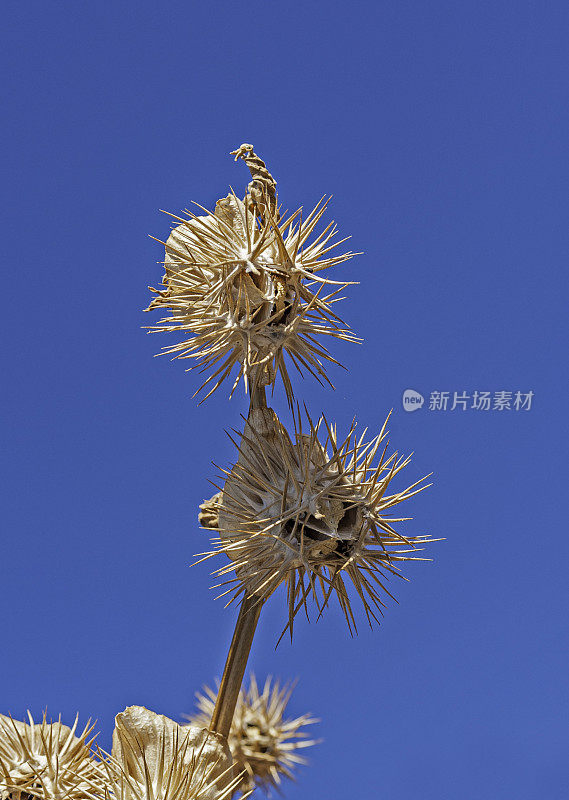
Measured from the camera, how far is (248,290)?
6.45ft

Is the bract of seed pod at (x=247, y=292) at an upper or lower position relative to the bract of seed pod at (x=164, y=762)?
upper

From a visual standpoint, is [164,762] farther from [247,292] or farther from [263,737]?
[247,292]

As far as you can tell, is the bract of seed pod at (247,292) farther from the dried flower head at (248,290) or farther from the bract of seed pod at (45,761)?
the bract of seed pod at (45,761)

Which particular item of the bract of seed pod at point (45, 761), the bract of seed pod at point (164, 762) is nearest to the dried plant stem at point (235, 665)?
the bract of seed pod at point (164, 762)

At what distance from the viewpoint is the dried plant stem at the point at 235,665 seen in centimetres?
213

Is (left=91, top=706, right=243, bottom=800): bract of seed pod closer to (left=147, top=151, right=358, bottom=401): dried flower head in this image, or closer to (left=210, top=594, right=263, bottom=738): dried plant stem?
(left=210, top=594, right=263, bottom=738): dried plant stem

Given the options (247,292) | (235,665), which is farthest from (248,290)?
(235,665)

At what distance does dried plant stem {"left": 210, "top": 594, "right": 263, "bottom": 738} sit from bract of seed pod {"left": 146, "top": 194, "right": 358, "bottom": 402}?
55 centimetres

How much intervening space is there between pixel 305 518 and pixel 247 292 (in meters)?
0.53

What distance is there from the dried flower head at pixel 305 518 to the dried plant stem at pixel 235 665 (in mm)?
97

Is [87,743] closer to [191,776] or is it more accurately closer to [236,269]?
[191,776]

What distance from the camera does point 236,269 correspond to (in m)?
1.95

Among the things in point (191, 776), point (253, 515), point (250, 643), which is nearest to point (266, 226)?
point (253, 515)

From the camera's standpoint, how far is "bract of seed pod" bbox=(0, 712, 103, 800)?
6.57ft
